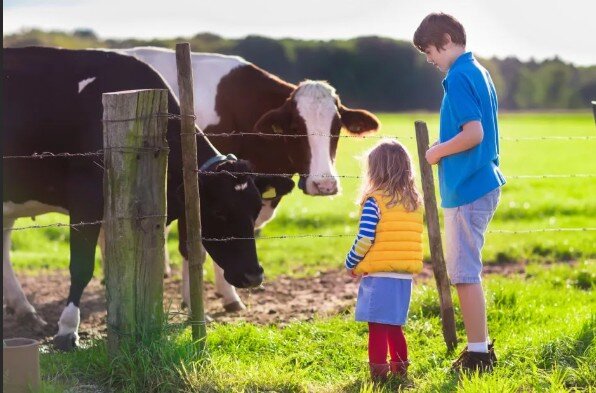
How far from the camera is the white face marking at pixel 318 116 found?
8.62 meters

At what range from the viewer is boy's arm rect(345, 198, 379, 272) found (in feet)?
18.2

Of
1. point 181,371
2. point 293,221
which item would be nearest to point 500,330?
point 181,371

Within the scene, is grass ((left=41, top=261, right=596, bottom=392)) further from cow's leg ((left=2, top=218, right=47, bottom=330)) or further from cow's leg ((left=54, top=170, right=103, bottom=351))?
cow's leg ((left=2, top=218, right=47, bottom=330))

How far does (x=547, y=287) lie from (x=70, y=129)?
463cm

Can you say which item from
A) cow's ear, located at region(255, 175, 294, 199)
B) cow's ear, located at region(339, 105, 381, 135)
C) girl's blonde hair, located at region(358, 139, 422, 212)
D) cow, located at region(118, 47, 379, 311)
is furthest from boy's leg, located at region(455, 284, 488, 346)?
cow's ear, located at region(339, 105, 381, 135)

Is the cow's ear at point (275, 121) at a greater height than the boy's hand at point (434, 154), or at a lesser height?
greater

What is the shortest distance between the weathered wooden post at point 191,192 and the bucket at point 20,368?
1.30 meters

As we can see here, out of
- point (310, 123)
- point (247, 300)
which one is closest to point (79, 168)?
point (310, 123)

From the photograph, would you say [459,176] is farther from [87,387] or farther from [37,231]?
[37,231]

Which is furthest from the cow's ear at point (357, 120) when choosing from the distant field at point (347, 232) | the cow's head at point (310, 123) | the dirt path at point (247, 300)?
the dirt path at point (247, 300)

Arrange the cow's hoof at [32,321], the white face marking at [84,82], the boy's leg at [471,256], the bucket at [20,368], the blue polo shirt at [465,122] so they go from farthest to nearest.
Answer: the cow's hoof at [32,321] → the white face marking at [84,82] → the boy's leg at [471,256] → the blue polo shirt at [465,122] → the bucket at [20,368]

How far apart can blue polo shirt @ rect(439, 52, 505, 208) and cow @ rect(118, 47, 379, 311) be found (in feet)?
8.95

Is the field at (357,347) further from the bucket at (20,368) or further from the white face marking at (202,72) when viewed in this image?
the white face marking at (202,72)

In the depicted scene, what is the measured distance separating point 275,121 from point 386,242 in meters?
3.44
